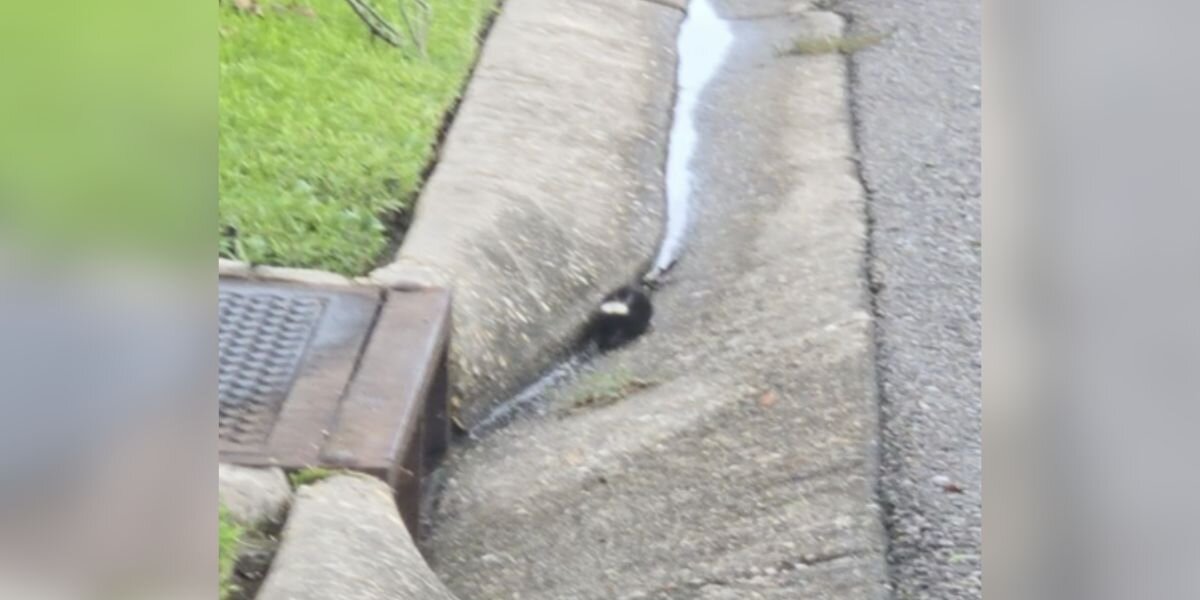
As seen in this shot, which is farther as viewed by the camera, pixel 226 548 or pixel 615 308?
pixel 615 308

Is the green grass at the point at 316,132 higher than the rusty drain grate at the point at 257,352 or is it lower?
higher

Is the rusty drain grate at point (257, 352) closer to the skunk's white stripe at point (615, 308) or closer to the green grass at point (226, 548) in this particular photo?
the green grass at point (226, 548)

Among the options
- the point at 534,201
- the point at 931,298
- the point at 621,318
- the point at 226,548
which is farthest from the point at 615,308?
the point at 226,548

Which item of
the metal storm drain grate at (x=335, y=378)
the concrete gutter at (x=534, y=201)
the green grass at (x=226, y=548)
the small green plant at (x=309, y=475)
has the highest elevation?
the concrete gutter at (x=534, y=201)

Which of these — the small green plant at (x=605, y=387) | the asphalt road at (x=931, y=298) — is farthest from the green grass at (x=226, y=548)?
the asphalt road at (x=931, y=298)

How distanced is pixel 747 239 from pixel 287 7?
0.68 meters

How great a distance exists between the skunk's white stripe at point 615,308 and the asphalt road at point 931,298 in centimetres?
34

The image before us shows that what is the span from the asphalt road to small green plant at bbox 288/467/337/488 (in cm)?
73

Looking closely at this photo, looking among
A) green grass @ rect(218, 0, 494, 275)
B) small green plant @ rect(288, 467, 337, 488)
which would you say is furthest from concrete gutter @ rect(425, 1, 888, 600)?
green grass @ rect(218, 0, 494, 275)

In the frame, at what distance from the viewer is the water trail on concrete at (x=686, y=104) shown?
1.85m

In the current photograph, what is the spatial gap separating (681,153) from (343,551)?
0.70 m

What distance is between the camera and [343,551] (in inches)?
68.7

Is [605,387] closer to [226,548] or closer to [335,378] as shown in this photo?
[335,378]
